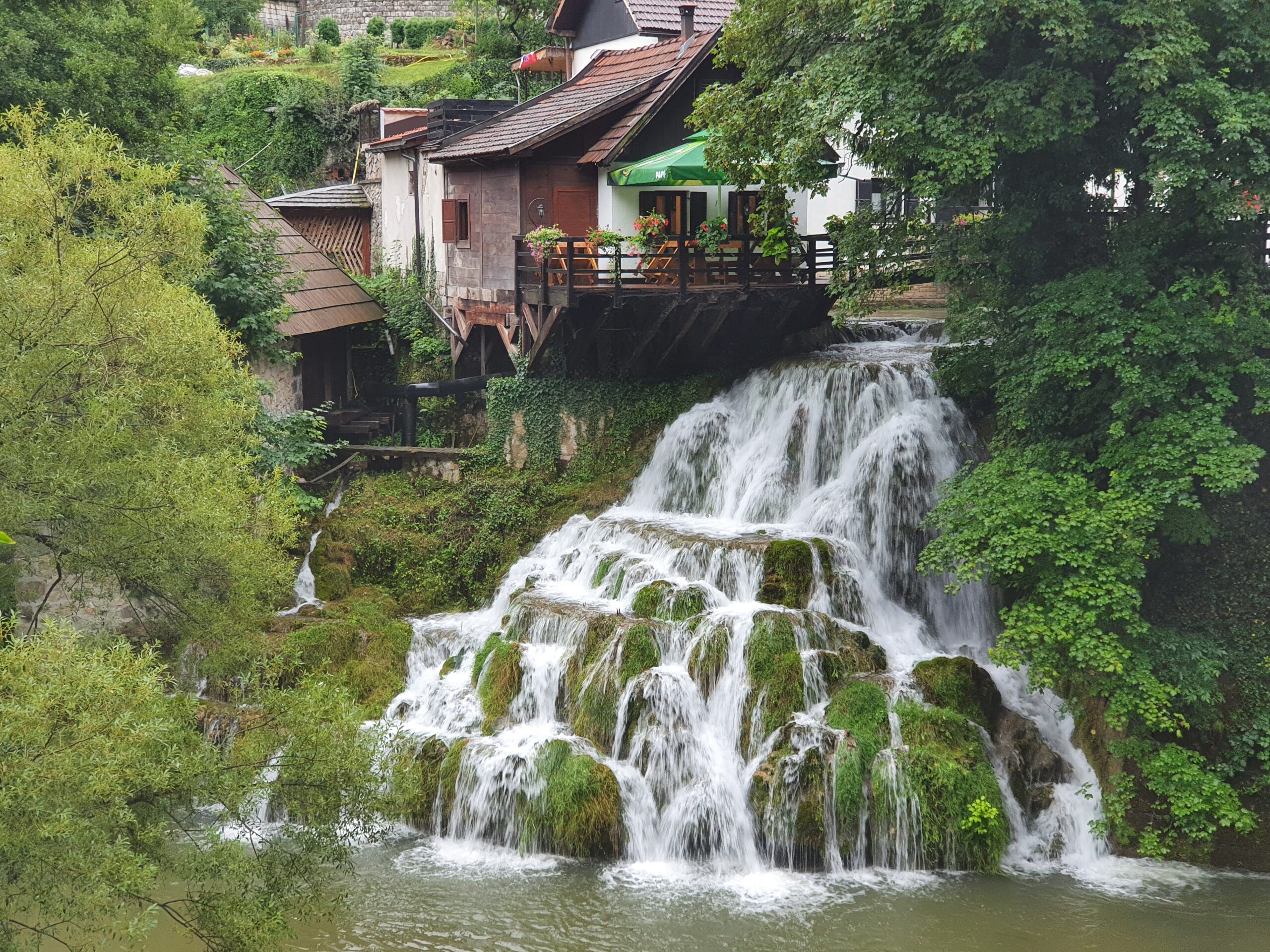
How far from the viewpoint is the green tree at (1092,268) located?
546 inches

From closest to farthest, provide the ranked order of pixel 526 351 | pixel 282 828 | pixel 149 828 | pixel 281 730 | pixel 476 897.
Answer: pixel 149 828
pixel 282 828
pixel 281 730
pixel 476 897
pixel 526 351

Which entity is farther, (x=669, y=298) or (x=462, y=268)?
(x=462, y=268)

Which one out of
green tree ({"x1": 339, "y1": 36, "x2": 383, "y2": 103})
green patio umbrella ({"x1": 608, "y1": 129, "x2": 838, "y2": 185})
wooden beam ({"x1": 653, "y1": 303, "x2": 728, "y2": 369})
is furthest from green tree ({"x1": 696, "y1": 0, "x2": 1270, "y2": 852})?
green tree ({"x1": 339, "y1": 36, "x2": 383, "y2": 103})

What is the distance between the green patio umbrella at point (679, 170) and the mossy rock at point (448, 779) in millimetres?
9487

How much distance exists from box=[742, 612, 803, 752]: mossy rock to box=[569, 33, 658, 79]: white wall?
13486 mm

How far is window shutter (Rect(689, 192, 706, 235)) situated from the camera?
22.0 meters

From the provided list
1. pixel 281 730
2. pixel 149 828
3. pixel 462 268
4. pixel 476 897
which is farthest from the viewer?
pixel 462 268

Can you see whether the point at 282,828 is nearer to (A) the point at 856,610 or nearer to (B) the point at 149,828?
(B) the point at 149,828

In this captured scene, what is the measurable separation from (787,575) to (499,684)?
13.8 feet

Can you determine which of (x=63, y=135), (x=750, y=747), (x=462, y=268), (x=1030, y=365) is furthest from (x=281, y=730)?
(x=462, y=268)

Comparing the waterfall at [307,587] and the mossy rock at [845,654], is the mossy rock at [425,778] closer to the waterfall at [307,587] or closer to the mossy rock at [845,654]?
the waterfall at [307,587]

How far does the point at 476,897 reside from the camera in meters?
13.7

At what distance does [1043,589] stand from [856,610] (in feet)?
10.7

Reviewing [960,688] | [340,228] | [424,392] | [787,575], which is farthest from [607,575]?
[340,228]
